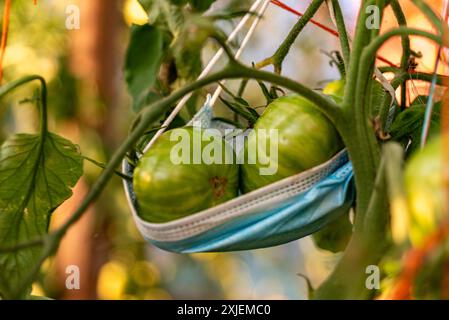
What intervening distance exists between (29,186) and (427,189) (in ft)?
1.56

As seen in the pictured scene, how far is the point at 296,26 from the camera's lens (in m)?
0.75

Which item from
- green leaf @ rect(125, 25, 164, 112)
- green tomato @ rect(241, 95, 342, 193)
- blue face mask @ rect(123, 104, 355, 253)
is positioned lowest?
blue face mask @ rect(123, 104, 355, 253)

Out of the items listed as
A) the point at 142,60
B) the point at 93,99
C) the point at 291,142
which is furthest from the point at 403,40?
the point at 93,99

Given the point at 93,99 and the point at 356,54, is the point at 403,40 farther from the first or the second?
the point at 93,99

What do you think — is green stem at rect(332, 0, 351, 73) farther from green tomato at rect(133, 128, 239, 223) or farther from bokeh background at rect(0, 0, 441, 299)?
bokeh background at rect(0, 0, 441, 299)

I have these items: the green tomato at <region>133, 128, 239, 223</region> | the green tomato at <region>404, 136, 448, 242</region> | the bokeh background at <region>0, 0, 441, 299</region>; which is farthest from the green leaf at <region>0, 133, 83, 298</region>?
the bokeh background at <region>0, 0, 441, 299</region>

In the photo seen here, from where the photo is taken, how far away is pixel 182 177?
65 centimetres

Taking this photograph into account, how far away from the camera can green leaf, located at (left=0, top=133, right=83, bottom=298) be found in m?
0.74

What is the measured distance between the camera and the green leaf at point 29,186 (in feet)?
2.41

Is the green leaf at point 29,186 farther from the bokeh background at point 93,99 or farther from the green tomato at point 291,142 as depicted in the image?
the bokeh background at point 93,99

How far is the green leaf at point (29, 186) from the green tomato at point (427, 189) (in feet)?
1.40

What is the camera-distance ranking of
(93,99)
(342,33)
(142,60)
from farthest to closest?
(93,99)
(342,33)
(142,60)

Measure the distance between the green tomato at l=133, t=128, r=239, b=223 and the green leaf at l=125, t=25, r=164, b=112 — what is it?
3.8 inches
